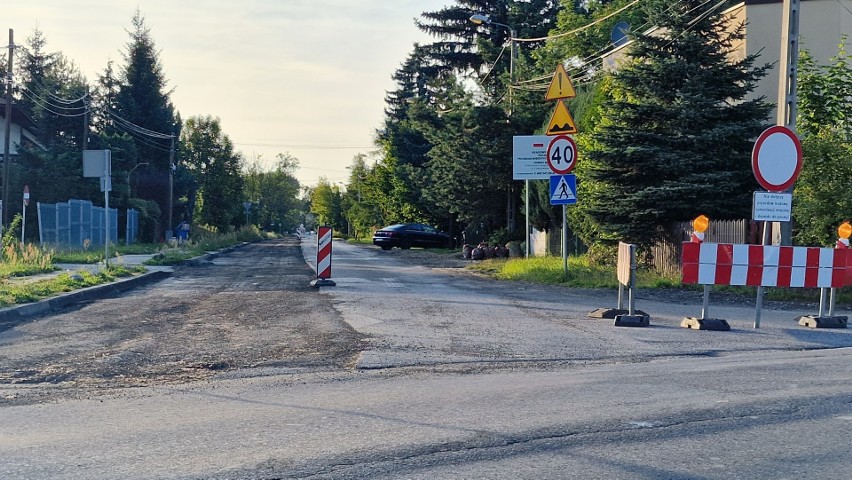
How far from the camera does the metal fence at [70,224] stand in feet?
104

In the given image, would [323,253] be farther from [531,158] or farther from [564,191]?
[531,158]

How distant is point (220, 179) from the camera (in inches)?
2292

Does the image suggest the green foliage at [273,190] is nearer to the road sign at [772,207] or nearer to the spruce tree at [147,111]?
the spruce tree at [147,111]

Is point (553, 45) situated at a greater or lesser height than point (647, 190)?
greater

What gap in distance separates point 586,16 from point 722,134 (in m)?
26.4

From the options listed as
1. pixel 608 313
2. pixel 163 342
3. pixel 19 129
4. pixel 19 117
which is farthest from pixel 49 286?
pixel 19 129

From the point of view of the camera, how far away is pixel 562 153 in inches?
709

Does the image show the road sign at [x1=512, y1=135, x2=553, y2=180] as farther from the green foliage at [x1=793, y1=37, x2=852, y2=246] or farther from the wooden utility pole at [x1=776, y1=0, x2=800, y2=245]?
the wooden utility pole at [x1=776, y1=0, x2=800, y2=245]

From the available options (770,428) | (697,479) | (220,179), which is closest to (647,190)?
(770,428)

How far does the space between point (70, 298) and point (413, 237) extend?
31082 mm

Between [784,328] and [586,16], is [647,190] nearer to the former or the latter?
[784,328]

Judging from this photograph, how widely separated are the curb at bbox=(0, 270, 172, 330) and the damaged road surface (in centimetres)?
32

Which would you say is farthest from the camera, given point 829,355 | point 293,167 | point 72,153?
point 293,167

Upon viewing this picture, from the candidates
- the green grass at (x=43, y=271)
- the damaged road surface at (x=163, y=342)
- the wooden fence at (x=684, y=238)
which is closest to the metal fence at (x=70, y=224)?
the green grass at (x=43, y=271)
